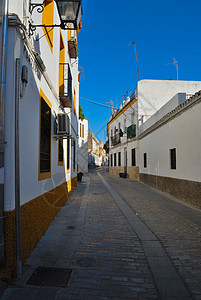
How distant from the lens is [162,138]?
11031mm

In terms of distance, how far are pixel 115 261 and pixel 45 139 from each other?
9.63ft

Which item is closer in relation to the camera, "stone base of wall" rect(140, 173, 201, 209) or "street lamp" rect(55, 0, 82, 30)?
"street lamp" rect(55, 0, 82, 30)

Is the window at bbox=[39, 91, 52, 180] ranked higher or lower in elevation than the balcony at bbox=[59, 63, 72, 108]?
lower

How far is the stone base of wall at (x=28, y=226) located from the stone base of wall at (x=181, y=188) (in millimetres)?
4842

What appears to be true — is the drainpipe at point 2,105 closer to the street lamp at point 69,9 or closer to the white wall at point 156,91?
the street lamp at point 69,9

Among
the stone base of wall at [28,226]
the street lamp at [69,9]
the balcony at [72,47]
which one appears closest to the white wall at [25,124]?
the stone base of wall at [28,226]

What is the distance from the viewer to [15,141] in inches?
108

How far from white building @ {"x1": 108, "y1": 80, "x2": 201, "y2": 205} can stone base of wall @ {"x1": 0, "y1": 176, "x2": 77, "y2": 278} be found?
5055mm

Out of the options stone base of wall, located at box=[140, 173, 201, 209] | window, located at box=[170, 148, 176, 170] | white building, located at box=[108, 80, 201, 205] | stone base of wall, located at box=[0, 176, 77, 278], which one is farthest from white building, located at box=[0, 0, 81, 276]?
window, located at box=[170, 148, 176, 170]

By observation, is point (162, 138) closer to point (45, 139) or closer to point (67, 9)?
point (45, 139)

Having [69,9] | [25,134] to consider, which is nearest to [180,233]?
[25,134]

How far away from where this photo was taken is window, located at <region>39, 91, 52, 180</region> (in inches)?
174

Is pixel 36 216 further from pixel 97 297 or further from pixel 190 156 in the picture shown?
pixel 190 156

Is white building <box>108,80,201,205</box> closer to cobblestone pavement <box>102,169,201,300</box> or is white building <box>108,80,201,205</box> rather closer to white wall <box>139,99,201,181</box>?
white wall <box>139,99,201,181</box>
